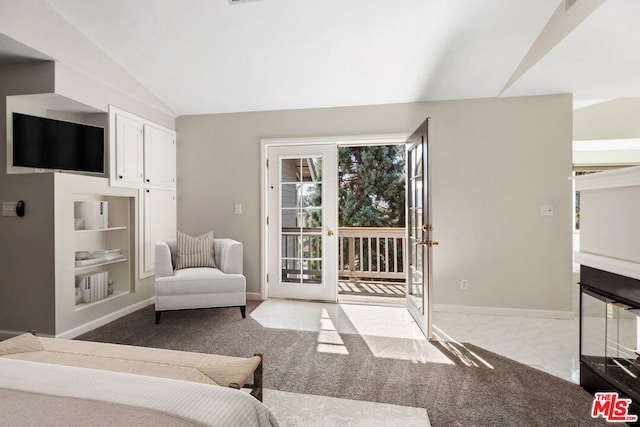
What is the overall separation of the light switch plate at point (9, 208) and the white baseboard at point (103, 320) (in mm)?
1101

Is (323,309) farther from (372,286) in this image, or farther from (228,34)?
(228,34)

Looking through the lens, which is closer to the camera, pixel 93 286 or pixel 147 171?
pixel 93 286

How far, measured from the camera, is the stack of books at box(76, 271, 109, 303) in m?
3.09

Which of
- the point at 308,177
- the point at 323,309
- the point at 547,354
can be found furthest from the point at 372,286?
the point at 547,354

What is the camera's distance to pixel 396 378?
2158 mm

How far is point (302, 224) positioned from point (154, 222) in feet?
5.68

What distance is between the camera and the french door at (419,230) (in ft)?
9.25

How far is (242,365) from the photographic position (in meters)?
1.45

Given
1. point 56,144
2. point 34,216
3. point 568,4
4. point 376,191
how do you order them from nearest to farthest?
point 568,4
point 34,216
point 56,144
point 376,191

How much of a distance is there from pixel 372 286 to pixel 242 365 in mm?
3702

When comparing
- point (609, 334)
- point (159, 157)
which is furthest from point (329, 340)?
point (159, 157)

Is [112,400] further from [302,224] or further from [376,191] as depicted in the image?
[376,191]

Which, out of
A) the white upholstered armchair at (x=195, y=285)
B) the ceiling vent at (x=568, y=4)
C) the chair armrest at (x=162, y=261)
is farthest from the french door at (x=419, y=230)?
the chair armrest at (x=162, y=261)

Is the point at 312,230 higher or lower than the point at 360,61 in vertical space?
lower
